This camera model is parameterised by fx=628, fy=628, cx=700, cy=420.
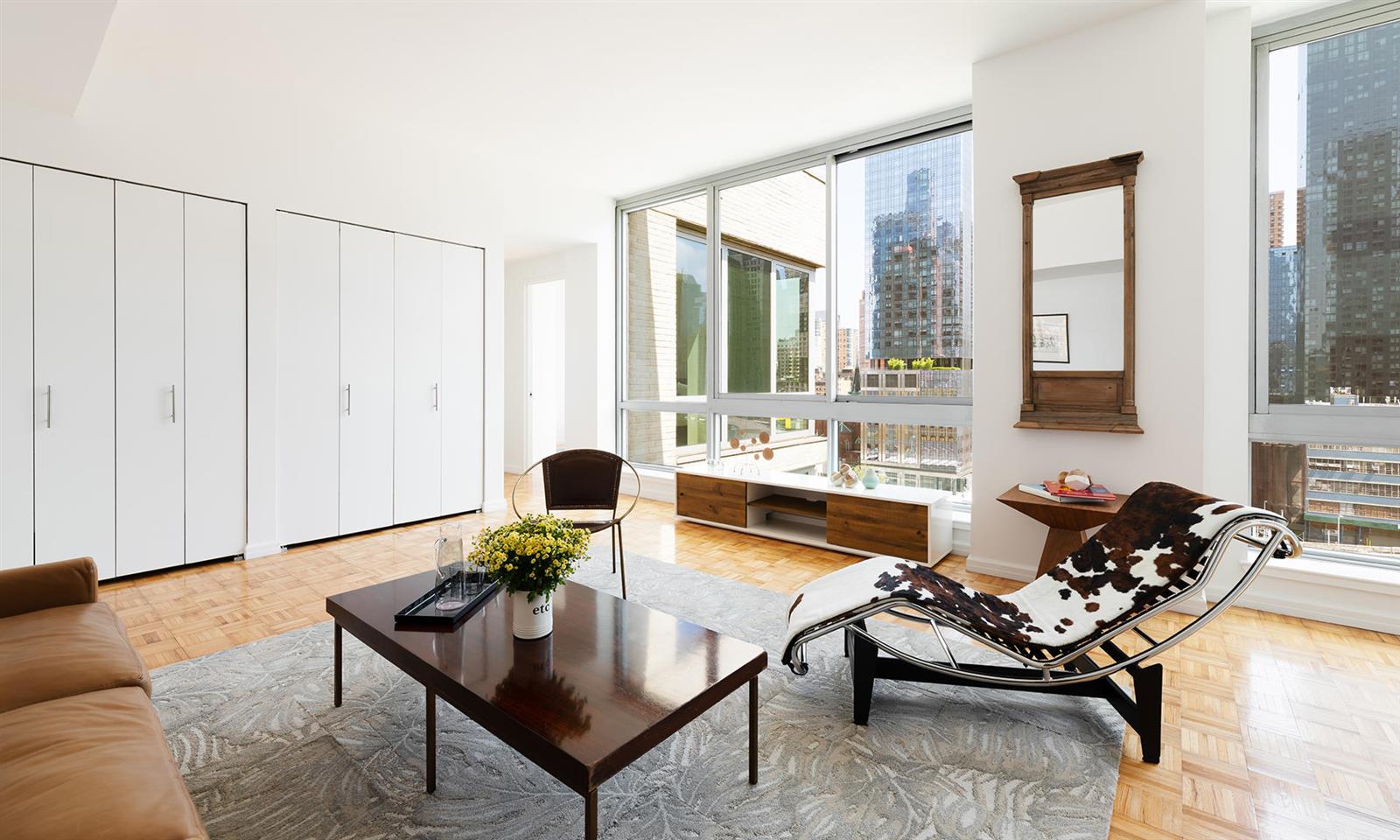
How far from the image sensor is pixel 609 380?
669 centimetres

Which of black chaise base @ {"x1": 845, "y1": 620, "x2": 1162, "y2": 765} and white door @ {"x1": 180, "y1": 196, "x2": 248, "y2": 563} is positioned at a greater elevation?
white door @ {"x1": 180, "y1": 196, "x2": 248, "y2": 563}

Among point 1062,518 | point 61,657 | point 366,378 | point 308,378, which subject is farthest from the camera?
point 366,378

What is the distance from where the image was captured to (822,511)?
4738 mm

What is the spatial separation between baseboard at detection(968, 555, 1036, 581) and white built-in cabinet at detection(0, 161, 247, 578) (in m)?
4.69

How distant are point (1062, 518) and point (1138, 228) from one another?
1.60 meters

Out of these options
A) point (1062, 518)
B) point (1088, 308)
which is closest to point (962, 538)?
point (1062, 518)

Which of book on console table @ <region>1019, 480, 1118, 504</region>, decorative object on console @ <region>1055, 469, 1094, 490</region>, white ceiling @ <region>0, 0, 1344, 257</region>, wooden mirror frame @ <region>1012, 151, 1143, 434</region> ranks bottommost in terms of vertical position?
book on console table @ <region>1019, 480, 1118, 504</region>

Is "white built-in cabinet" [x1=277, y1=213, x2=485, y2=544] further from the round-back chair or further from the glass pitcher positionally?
the glass pitcher

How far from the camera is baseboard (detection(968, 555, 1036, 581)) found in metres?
3.66

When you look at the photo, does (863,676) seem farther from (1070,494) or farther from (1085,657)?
(1070,494)

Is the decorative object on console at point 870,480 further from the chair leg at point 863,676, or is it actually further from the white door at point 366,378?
the white door at point 366,378

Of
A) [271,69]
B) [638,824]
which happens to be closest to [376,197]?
[271,69]

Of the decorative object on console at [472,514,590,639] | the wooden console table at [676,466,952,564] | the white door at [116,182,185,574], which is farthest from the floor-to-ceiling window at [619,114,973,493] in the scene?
the white door at [116,182,185,574]

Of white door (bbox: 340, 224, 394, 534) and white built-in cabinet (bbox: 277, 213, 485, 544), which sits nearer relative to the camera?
white built-in cabinet (bbox: 277, 213, 485, 544)
